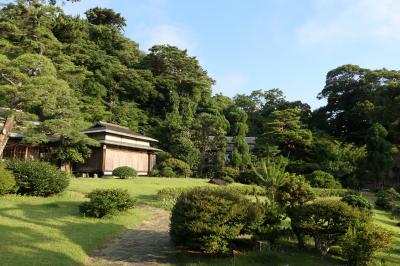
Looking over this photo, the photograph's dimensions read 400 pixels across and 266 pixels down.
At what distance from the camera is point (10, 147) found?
2692cm

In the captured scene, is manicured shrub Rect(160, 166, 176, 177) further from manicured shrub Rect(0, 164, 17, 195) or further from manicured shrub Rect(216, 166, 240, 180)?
manicured shrub Rect(0, 164, 17, 195)

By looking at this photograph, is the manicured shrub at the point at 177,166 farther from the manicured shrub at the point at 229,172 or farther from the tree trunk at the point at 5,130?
the tree trunk at the point at 5,130

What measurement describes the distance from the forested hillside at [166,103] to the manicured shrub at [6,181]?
4817 mm

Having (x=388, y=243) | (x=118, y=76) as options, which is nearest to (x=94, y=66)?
(x=118, y=76)

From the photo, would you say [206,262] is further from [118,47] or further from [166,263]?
[118,47]

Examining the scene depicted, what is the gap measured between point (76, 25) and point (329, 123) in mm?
31514

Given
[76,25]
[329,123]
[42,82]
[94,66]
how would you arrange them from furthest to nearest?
[329,123] < [94,66] < [76,25] < [42,82]

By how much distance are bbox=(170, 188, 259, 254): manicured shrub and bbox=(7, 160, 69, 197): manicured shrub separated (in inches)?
333

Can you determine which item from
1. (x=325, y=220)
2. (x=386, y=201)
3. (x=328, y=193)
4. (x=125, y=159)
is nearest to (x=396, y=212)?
(x=386, y=201)

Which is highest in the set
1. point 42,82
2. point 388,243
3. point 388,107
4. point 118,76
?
point 118,76

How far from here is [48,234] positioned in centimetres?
967

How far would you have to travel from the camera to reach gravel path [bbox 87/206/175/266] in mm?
8430

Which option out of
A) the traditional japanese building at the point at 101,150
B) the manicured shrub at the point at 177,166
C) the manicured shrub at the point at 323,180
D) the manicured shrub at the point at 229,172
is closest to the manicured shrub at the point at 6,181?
the traditional japanese building at the point at 101,150

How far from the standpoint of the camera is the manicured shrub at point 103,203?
40.1ft
